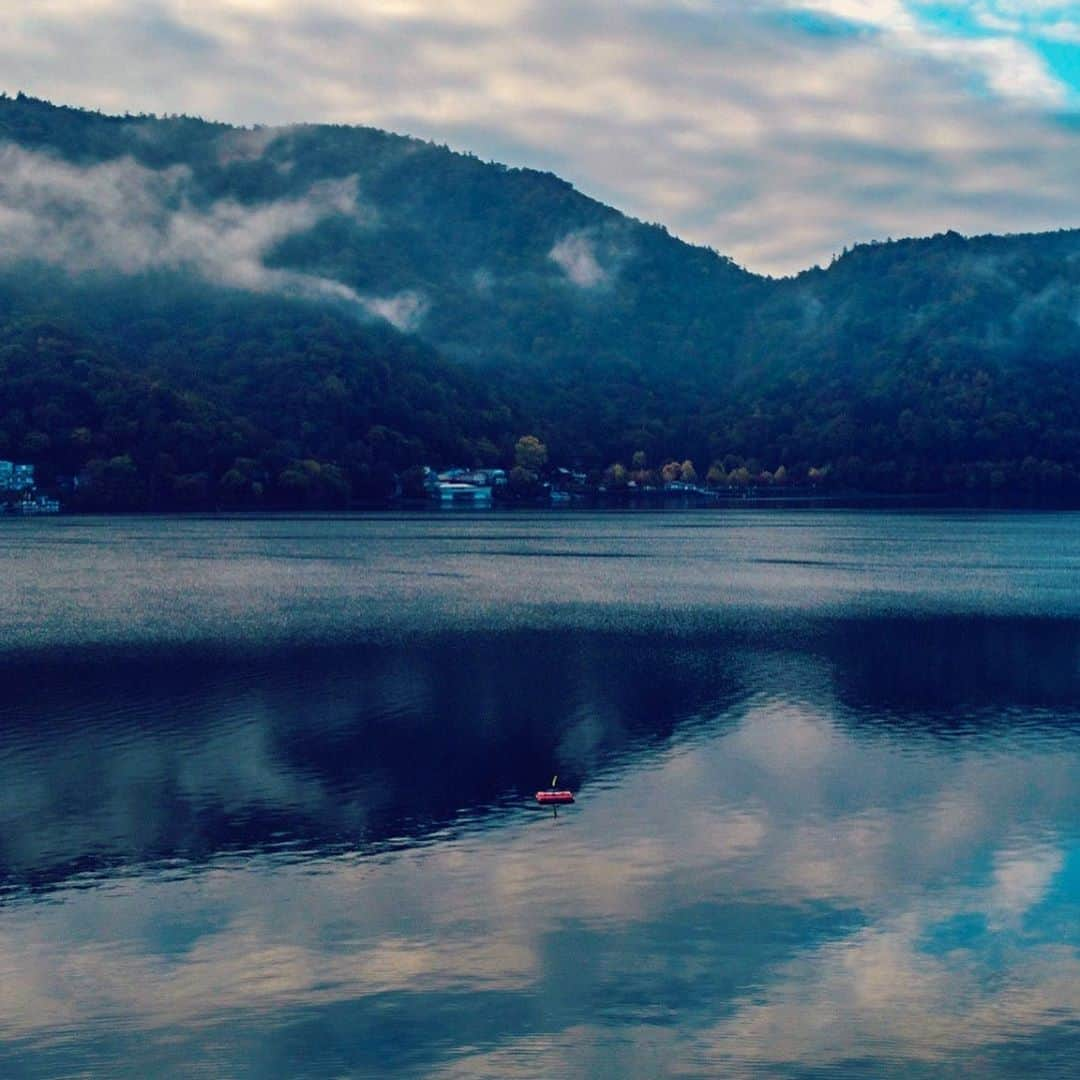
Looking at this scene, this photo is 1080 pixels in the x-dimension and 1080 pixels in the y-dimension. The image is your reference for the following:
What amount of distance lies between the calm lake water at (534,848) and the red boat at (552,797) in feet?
2.87

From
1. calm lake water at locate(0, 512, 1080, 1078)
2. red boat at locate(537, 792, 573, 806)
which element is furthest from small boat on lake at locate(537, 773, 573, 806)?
calm lake water at locate(0, 512, 1080, 1078)

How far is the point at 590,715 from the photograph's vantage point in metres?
47.0

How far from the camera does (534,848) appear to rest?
31141mm

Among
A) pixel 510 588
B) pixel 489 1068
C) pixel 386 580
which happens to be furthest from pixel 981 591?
pixel 489 1068

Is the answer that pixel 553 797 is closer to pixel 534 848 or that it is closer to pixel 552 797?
pixel 552 797

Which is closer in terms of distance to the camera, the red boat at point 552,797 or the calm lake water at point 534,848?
the calm lake water at point 534,848

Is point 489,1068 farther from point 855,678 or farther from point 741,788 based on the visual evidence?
point 855,678

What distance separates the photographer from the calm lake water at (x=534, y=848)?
72.2ft

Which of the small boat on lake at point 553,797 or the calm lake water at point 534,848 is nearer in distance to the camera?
the calm lake water at point 534,848

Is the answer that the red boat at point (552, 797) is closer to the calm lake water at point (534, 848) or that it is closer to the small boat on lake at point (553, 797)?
the small boat on lake at point (553, 797)

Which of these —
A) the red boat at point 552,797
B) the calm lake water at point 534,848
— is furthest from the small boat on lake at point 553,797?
the calm lake water at point 534,848

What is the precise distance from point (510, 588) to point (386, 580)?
10.6 m

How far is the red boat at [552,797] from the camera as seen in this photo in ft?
114

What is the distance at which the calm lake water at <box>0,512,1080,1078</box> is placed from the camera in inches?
866
